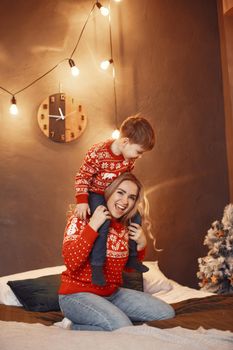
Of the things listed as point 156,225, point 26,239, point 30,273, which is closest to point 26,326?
point 30,273

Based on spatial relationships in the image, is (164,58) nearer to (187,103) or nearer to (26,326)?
(187,103)

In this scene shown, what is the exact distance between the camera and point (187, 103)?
353 cm

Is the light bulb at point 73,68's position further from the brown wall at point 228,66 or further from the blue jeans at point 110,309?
the blue jeans at point 110,309

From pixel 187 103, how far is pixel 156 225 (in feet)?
3.42

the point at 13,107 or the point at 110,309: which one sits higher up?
the point at 13,107

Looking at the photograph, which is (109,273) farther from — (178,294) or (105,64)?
(105,64)

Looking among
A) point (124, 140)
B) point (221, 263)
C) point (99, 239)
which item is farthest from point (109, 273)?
point (221, 263)

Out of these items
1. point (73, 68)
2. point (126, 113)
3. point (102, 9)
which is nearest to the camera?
point (73, 68)

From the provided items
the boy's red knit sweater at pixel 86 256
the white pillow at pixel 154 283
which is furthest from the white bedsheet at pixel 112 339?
the white pillow at pixel 154 283

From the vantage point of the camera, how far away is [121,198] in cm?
203

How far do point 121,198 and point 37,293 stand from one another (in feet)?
2.34

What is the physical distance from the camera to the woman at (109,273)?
5.87 ft

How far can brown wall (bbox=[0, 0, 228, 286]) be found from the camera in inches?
116

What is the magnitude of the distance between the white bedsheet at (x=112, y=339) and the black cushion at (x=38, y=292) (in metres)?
0.84
